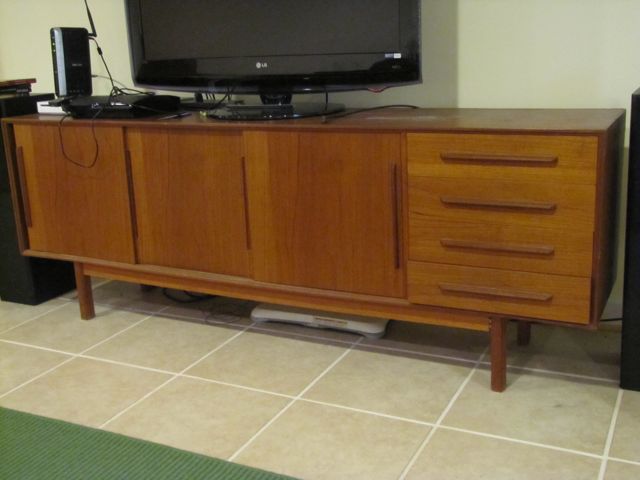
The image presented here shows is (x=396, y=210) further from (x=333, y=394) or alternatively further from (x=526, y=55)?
(x=526, y=55)

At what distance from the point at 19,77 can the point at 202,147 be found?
137 centimetres

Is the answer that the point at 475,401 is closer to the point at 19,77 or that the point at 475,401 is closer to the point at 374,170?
the point at 374,170

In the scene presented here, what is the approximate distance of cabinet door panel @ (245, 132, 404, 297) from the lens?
6.28 feet

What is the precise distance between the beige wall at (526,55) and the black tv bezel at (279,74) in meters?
0.19

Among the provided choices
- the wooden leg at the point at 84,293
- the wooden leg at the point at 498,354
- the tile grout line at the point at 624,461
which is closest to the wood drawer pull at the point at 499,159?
the wooden leg at the point at 498,354

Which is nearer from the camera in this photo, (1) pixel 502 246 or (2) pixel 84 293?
(1) pixel 502 246

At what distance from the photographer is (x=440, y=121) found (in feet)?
6.30

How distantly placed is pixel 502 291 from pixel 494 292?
2 cm

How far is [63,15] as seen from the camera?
290 centimetres

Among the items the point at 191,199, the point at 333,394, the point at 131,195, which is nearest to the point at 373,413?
the point at 333,394

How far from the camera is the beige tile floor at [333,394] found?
5.39ft

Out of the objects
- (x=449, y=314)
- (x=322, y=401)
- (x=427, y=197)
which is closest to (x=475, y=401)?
(x=449, y=314)

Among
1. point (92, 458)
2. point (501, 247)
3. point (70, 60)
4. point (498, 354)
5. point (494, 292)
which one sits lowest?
point (92, 458)

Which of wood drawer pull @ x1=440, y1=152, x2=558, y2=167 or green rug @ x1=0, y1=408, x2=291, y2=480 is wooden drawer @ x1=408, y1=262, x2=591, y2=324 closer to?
wood drawer pull @ x1=440, y1=152, x2=558, y2=167
